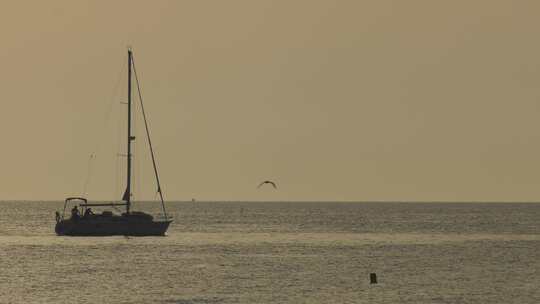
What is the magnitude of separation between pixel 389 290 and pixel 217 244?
61.0 meters

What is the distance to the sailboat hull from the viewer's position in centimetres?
13975

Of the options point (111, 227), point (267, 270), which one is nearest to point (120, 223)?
point (111, 227)

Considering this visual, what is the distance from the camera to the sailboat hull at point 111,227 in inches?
5502

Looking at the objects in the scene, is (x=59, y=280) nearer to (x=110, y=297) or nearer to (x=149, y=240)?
(x=110, y=297)

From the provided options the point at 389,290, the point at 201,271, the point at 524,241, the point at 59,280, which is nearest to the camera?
the point at 389,290

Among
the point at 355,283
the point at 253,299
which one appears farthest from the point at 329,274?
the point at 253,299

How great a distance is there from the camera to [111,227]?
A: 460 feet

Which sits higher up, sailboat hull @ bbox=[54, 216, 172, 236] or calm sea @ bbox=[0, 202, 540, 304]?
sailboat hull @ bbox=[54, 216, 172, 236]

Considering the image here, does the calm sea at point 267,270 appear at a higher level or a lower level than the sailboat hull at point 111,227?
lower

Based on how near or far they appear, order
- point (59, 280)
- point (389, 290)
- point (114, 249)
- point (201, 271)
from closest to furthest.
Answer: point (389, 290)
point (59, 280)
point (201, 271)
point (114, 249)

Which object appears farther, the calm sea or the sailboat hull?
the sailboat hull

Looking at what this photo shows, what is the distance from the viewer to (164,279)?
94625 mm

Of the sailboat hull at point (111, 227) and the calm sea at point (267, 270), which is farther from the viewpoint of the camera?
the sailboat hull at point (111, 227)

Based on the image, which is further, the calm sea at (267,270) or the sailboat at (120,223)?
the sailboat at (120,223)
